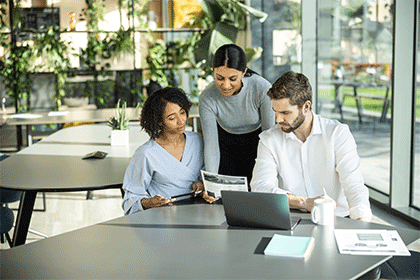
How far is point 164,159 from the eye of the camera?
2459 mm

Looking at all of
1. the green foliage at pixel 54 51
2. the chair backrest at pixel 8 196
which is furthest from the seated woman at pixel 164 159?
the green foliage at pixel 54 51

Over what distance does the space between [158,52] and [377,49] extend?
3.48 meters

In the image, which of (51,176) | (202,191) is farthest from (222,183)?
(51,176)

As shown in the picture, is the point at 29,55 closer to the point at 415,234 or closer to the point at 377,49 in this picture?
the point at 377,49

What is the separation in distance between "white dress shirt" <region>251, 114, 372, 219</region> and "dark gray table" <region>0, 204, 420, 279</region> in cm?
45

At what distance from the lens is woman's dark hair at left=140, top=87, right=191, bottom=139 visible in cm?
251

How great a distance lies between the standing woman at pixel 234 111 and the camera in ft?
8.27

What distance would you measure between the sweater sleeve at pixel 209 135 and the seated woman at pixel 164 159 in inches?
2.4

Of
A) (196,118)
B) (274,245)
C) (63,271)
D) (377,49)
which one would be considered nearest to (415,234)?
(274,245)

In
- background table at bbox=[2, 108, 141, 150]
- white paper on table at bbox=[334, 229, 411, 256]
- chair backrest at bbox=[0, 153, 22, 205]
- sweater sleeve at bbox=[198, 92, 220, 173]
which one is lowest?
chair backrest at bbox=[0, 153, 22, 205]

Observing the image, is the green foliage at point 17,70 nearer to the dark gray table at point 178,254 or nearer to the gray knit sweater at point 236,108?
the gray knit sweater at point 236,108

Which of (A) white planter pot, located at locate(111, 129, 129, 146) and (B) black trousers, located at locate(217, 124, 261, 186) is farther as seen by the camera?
(A) white planter pot, located at locate(111, 129, 129, 146)

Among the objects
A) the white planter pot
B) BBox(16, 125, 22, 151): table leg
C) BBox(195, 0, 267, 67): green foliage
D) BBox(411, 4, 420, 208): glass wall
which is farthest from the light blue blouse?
BBox(16, 125, 22, 151): table leg

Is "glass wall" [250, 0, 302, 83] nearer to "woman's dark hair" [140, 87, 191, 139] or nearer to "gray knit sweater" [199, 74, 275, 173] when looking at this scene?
"gray knit sweater" [199, 74, 275, 173]
